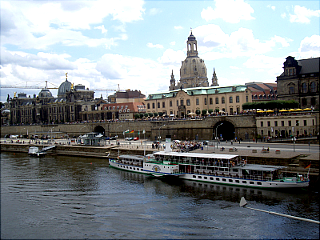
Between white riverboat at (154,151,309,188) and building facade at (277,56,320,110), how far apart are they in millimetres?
37102

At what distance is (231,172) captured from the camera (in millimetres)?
42500

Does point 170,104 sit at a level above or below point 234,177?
above

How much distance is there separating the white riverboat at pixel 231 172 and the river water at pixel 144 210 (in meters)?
1.28

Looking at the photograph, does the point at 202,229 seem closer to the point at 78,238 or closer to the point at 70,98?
the point at 78,238

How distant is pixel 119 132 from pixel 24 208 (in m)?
70.4

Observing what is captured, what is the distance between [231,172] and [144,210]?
15363mm

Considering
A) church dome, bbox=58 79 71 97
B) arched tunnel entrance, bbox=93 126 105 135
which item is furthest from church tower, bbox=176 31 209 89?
Result: church dome, bbox=58 79 71 97

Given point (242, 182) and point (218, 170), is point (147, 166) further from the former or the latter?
point (242, 182)

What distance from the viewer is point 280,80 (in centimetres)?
8094

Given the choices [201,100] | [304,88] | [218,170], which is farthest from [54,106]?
[218,170]

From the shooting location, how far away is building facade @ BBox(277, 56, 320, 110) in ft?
239

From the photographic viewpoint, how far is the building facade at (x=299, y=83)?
239ft

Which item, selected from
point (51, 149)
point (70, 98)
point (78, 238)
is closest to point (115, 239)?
point (78, 238)

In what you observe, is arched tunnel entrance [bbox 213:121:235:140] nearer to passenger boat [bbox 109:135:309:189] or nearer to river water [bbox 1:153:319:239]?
passenger boat [bbox 109:135:309:189]
